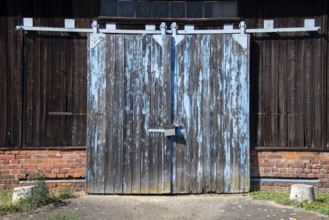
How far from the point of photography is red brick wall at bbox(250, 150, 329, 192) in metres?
7.32

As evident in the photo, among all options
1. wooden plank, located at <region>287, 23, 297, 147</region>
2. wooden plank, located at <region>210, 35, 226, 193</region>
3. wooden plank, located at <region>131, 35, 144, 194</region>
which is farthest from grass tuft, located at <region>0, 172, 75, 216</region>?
wooden plank, located at <region>287, 23, 297, 147</region>

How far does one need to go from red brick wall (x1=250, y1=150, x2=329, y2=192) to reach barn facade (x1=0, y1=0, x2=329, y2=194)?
18 millimetres

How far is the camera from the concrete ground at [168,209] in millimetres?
6059

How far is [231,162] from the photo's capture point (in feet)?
23.8

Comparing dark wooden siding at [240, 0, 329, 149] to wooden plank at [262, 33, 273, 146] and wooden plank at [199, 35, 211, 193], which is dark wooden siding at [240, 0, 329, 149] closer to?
wooden plank at [262, 33, 273, 146]

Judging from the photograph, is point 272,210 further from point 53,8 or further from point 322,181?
point 53,8

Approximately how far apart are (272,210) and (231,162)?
3.90 ft

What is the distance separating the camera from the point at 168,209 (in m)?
6.47

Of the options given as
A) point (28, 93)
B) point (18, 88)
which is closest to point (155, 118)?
point (28, 93)

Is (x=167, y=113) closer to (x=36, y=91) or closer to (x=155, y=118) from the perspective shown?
(x=155, y=118)

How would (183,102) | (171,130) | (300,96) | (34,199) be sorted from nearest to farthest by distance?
(34,199) < (171,130) < (183,102) < (300,96)

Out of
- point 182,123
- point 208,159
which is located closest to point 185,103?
point 182,123

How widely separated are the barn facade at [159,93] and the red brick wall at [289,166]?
18mm

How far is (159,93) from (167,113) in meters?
0.38
